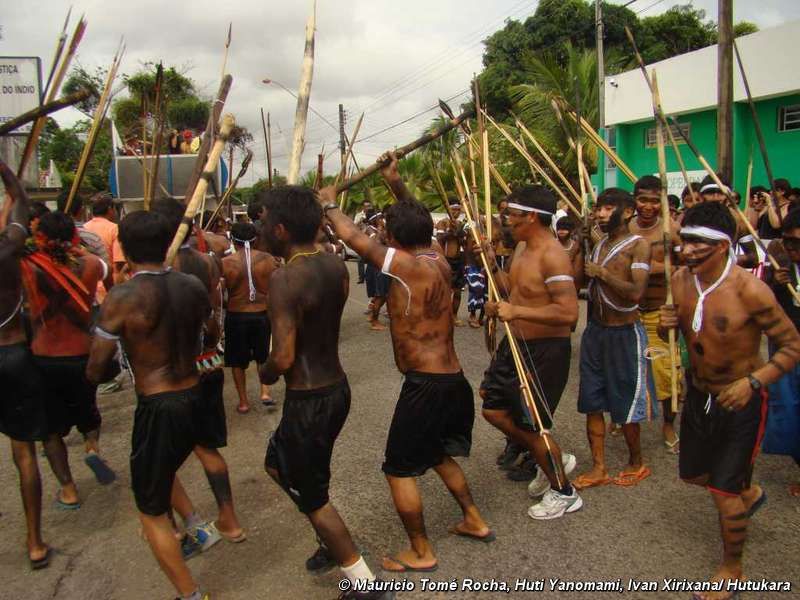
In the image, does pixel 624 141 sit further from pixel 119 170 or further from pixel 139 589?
pixel 139 589

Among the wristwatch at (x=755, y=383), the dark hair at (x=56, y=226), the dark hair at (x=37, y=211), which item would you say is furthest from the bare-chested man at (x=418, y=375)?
the dark hair at (x=37, y=211)

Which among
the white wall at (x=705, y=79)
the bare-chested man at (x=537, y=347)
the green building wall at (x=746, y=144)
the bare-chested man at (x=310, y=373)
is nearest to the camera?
the bare-chested man at (x=310, y=373)

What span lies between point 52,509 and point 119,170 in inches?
237

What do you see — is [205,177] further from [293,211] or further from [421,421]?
[421,421]

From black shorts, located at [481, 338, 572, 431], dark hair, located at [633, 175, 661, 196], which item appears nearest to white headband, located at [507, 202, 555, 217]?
black shorts, located at [481, 338, 572, 431]

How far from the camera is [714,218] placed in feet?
9.86

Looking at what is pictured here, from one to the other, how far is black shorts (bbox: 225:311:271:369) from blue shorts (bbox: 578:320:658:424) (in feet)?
10.2

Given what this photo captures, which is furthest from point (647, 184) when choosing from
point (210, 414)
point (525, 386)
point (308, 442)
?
point (210, 414)

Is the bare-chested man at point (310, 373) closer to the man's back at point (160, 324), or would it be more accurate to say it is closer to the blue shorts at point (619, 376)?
the man's back at point (160, 324)

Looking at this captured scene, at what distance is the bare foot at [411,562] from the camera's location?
3.30m

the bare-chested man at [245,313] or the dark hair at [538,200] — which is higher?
the dark hair at [538,200]

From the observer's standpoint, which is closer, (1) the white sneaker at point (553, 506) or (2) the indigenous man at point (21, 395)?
(2) the indigenous man at point (21, 395)

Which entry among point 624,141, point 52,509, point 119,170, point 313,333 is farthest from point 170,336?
point 624,141

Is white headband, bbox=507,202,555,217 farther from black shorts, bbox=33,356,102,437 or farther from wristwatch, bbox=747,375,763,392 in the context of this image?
black shorts, bbox=33,356,102,437
